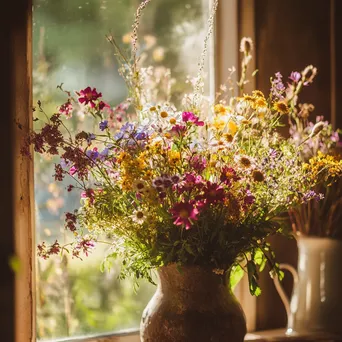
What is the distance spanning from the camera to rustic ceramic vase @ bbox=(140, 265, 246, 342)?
1398 mm

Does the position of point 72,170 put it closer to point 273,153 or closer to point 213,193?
point 213,193

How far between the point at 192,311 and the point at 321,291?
518mm

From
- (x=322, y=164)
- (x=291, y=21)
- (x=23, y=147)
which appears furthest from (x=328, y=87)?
(x=23, y=147)

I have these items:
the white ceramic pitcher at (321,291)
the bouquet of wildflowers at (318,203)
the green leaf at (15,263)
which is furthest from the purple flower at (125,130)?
the white ceramic pitcher at (321,291)

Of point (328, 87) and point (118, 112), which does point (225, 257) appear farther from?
point (328, 87)

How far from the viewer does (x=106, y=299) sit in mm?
1791

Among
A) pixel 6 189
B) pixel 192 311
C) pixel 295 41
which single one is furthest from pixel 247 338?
pixel 295 41

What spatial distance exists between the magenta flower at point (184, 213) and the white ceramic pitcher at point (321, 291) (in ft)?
2.09

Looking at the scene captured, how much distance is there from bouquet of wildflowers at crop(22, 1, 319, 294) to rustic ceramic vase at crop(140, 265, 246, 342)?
34 millimetres

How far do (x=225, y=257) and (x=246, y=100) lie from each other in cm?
36

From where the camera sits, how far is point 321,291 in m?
1.77

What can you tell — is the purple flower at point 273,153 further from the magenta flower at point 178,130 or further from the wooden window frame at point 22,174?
the wooden window frame at point 22,174

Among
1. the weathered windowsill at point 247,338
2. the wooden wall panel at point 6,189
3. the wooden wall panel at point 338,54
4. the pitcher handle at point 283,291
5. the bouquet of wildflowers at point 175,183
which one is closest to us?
the bouquet of wildflowers at point 175,183

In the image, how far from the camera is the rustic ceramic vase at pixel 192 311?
140cm
